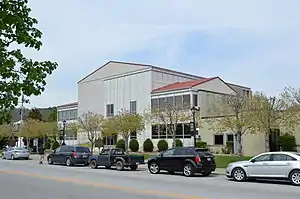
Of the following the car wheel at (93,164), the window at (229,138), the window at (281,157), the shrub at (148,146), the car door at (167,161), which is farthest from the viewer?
the shrub at (148,146)

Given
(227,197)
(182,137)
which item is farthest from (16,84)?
(182,137)

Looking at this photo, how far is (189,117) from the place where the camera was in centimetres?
4966

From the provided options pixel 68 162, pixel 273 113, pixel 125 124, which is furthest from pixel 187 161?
pixel 125 124

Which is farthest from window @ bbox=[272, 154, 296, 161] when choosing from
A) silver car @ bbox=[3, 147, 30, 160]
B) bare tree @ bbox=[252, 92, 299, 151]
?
silver car @ bbox=[3, 147, 30, 160]

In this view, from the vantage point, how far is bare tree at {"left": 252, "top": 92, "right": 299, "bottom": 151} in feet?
119

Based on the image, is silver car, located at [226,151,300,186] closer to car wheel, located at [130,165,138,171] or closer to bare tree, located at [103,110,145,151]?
car wheel, located at [130,165,138,171]

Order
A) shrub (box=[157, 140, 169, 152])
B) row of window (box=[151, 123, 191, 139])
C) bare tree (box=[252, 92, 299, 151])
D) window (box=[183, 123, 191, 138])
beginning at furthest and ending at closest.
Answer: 1. row of window (box=[151, 123, 191, 139])
2. window (box=[183, 123, 191, 138])
3. shrub (box=[157, 140, 169, 152])
4. bare tree (box=[252, 92, 299, 151])

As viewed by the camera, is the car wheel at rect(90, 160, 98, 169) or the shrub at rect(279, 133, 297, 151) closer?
the car wheel at rect(90, 160, 98, 169)

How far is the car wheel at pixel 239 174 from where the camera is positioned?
21484 mm

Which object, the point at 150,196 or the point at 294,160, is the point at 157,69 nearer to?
the point at 294,160

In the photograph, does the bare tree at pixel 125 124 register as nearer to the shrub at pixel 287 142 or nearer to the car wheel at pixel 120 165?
the shrub at pixel 287 142

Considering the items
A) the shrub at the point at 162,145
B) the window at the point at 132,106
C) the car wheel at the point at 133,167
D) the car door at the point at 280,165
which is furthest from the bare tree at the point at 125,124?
the car door at the point at 280,165

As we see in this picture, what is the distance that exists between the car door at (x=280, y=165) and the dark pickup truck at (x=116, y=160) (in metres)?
11.1

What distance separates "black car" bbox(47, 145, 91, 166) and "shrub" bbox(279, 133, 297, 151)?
17.8 metres
